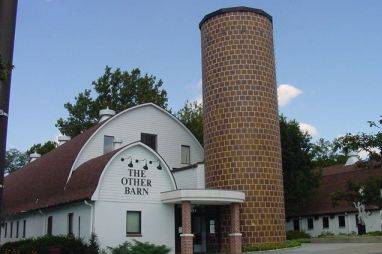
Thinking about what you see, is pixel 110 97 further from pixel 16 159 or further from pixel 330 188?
pixel 16 159

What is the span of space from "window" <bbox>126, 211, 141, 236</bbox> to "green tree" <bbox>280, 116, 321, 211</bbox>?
78.0ft

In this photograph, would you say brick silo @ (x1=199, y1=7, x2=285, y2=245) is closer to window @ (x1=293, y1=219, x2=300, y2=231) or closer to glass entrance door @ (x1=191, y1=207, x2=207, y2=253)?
glass entrance door @ (x1=191, y1=207, x2=207, y2=253)

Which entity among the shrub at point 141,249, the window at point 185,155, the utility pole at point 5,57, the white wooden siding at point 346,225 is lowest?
the shrub at point 141,249

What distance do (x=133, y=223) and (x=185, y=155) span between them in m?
11.5

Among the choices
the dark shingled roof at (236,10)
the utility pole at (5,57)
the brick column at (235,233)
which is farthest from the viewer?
the dark shingled roof at (236,10)

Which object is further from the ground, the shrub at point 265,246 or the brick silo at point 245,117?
the brick silo at point 245,117

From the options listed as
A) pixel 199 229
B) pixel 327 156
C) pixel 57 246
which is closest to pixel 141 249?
pixel 57 246

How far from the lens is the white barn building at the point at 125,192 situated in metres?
26.3

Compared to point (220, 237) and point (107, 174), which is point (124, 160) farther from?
point (220, 237)

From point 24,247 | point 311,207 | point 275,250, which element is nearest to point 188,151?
point 275,250

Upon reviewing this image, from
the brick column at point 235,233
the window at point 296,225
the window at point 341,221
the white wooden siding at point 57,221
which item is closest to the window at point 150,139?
the white wooden siding at point 57,221

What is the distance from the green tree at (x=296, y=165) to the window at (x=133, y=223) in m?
23.8

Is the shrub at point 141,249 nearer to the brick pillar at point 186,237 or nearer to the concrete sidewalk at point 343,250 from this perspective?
the brick pillar at point 186,237

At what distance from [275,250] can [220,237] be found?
407 centimetres
